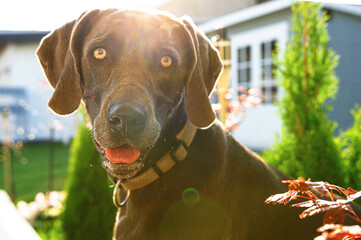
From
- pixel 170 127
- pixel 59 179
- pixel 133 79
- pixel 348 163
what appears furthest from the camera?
pixel 59 179

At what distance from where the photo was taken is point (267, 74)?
13188 millimetres

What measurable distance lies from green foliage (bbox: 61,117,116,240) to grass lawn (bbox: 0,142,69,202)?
398cm

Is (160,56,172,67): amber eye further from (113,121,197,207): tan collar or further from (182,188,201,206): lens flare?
(182,188,201,206): lens flare

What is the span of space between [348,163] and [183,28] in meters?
2.21

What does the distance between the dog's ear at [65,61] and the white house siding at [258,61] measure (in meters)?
10.4

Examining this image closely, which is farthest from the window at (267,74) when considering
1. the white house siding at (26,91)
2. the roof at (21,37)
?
the roof at (21,37)

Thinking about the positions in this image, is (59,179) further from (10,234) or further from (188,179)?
(188,179)

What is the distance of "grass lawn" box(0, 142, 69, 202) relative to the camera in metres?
8.98

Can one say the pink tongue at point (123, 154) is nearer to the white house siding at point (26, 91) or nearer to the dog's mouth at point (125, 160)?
the dog's mouth at point (125, 160)

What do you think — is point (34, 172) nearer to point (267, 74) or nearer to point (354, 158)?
point (267, 74)

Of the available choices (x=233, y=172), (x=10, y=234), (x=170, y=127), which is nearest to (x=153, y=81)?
(x=170, y=127)

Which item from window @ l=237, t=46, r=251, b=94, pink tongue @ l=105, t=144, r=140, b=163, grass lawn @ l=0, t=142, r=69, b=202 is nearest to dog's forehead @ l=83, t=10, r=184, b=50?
pink tongue @ l=105, t=144, r=140, b=163

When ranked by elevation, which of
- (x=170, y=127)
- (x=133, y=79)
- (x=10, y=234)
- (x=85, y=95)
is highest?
(x=133, y=79)

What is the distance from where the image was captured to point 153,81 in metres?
2.13
